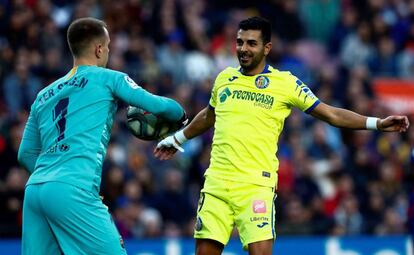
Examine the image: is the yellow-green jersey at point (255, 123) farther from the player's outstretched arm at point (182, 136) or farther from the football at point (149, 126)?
the football at point (149, 126)

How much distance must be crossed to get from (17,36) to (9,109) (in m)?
1.25

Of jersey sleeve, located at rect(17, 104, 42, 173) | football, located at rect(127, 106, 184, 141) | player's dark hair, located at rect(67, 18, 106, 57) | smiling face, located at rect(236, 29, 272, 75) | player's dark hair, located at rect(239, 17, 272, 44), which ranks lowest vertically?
jersey sleeve, located at rect(17, 104, 42, 173)

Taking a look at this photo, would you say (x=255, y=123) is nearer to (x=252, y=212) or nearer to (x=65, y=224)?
(x=252, y=212)

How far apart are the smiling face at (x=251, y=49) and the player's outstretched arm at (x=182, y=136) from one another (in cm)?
60

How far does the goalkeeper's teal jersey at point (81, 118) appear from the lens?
7.52 metres

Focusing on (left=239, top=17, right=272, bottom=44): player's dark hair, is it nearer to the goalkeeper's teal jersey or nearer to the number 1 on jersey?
the goalkeeper's teal jersey

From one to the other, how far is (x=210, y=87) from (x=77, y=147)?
9207 mm

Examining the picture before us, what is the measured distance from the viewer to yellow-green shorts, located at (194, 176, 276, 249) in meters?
8.65

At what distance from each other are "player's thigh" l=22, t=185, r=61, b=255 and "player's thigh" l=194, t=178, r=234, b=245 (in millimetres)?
1598

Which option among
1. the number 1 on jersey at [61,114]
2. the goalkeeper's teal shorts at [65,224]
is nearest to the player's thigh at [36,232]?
the goalkeeper's teal shorts at [65,224]

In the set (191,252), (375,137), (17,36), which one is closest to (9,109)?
(17,36)

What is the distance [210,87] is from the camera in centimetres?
1666

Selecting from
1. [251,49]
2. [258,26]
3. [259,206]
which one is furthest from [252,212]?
[258,26]

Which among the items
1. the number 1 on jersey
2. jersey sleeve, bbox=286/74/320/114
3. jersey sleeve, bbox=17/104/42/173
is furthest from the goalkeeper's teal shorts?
jersey sleeve, bbox=286/74/320/114
